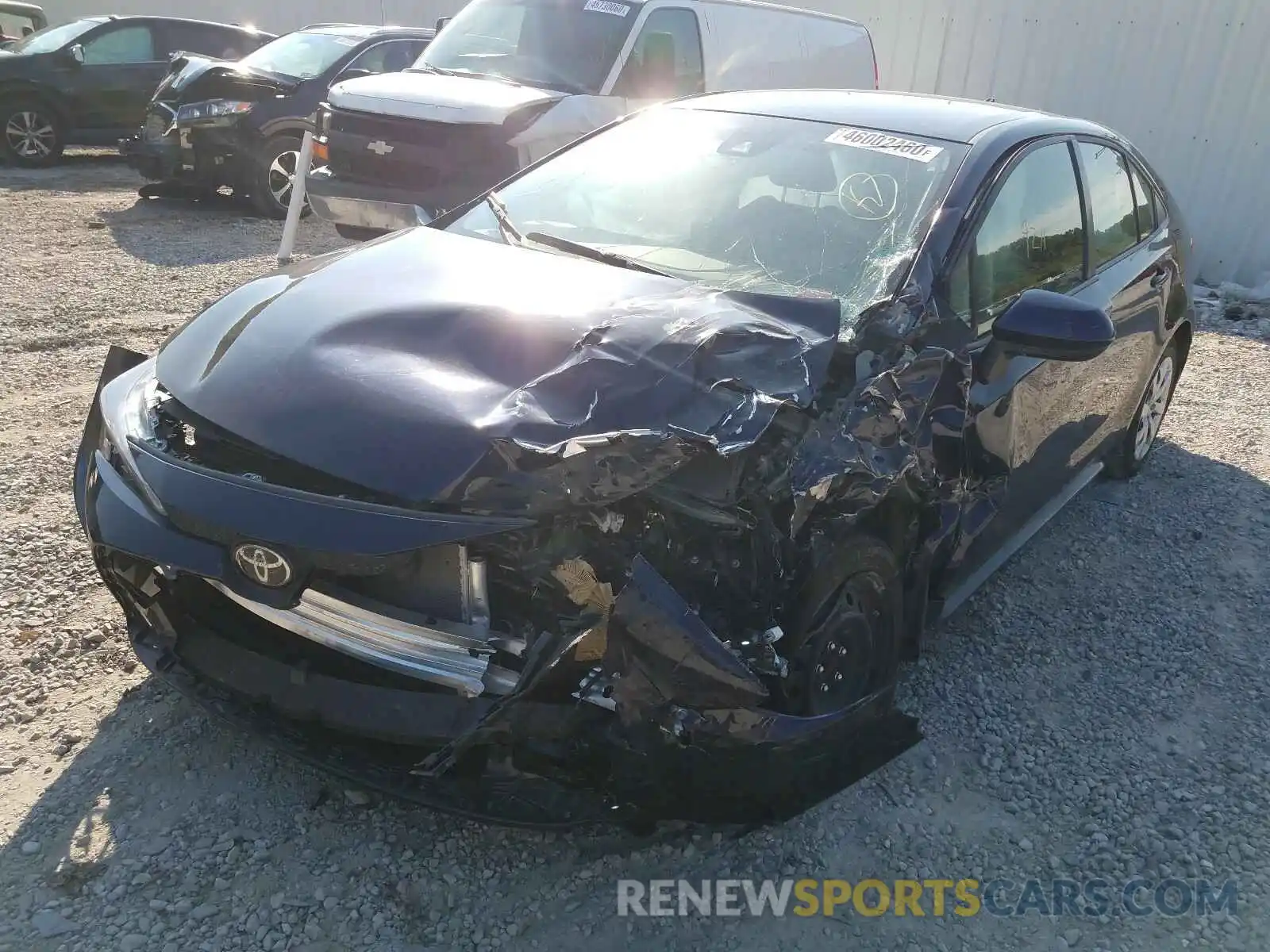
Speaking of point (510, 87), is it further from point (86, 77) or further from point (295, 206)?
point (86, 77)

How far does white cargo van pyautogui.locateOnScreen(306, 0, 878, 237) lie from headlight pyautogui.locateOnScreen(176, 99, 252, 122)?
229 cm

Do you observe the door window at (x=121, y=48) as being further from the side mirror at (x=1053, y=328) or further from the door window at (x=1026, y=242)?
the side mirror at (x=1053, y=328)

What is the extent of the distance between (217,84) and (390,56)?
1673 millimetres

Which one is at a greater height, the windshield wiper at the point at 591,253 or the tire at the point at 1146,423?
the windshield wiper at the point at 591,253

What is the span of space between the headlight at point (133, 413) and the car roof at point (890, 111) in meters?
2.19

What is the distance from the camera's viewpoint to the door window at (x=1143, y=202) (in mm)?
4125

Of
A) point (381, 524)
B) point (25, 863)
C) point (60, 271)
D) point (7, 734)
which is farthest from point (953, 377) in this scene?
point (60, 271)

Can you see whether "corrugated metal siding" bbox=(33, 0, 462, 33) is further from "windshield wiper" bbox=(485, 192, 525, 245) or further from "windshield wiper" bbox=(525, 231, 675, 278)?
"windshield wiper" bbox=(525, 231, 675, 278)

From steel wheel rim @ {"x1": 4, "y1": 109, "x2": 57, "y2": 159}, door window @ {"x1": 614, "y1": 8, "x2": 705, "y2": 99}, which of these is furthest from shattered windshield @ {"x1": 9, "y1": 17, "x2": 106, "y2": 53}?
door window @ {"x1": 614, "y1": 8, "x2": 705, "y2": 99}

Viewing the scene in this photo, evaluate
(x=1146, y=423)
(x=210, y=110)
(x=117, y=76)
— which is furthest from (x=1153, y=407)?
(x=117, y=76)

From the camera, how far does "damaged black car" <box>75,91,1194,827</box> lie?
1.97 m

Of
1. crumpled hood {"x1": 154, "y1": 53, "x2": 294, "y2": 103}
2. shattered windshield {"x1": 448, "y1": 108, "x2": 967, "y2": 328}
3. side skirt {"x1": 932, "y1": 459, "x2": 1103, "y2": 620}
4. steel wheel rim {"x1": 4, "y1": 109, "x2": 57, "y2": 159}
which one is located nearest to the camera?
shattered windshield {"x1": 448, "y1": 108, "x2": 967, "y2": 328}

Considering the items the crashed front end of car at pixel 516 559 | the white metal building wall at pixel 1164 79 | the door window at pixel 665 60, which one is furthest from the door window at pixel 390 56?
A: the crashed front end of car at pixel 516 559

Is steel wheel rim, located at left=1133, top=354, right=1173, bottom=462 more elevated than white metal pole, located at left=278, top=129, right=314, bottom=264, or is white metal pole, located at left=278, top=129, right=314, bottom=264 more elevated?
white metal pole, located at left=278, top=129, right=314, bottom=264
